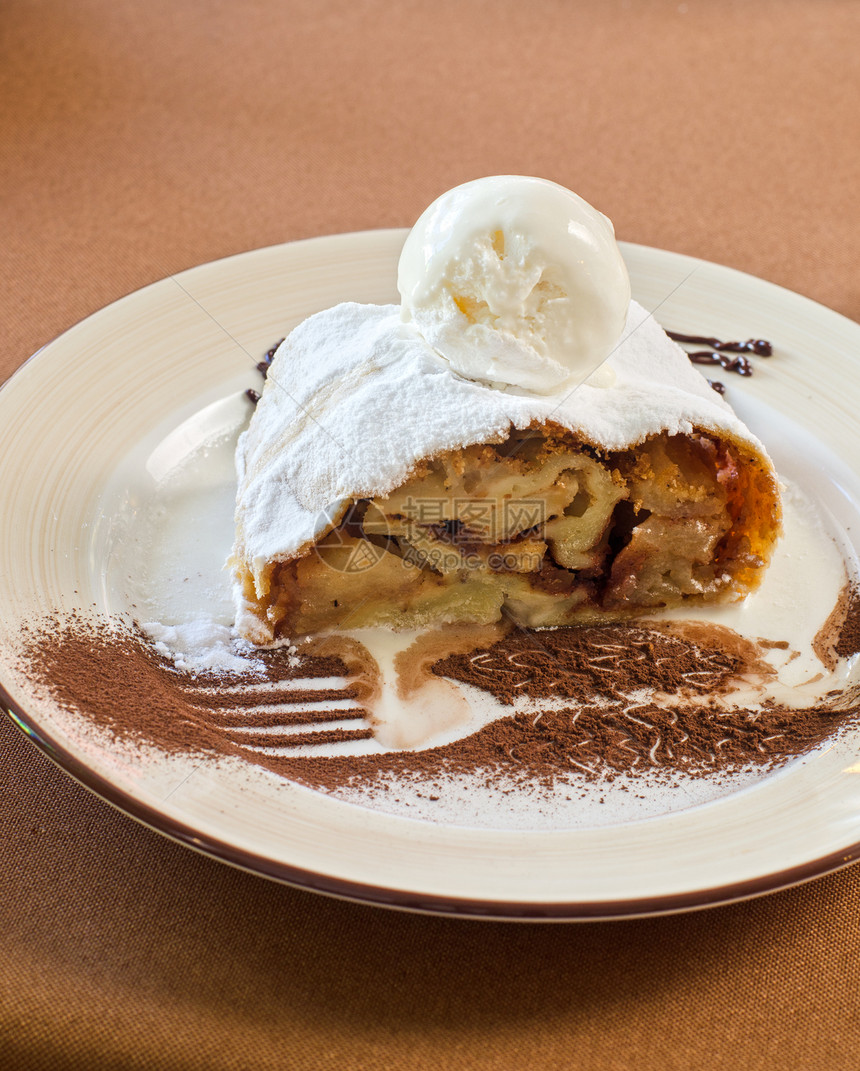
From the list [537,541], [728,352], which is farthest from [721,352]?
[537,541]

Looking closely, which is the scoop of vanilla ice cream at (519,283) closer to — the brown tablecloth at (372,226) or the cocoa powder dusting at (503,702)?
the cocoa powder dusting at (503,702)

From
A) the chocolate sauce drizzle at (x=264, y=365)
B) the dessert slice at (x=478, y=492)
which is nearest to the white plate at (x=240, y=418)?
the chocolate sauce drizzle at (x=264, y=365)

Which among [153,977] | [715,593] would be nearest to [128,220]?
[715,593]

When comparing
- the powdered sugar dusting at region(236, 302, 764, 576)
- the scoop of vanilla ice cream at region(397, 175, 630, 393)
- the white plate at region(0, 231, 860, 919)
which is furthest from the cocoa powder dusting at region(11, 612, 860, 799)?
the scoop of vanilla ice cream at region(397, 175, 630, 393)

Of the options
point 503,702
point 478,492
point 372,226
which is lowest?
point 503,702

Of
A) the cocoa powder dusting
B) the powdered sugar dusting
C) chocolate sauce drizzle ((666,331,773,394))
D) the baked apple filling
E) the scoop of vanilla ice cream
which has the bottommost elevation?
the cocoa powder dusting

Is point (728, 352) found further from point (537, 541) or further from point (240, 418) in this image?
point (240, 418)

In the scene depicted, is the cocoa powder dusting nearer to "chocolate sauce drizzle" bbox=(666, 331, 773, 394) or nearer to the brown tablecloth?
the brown tablecloth
